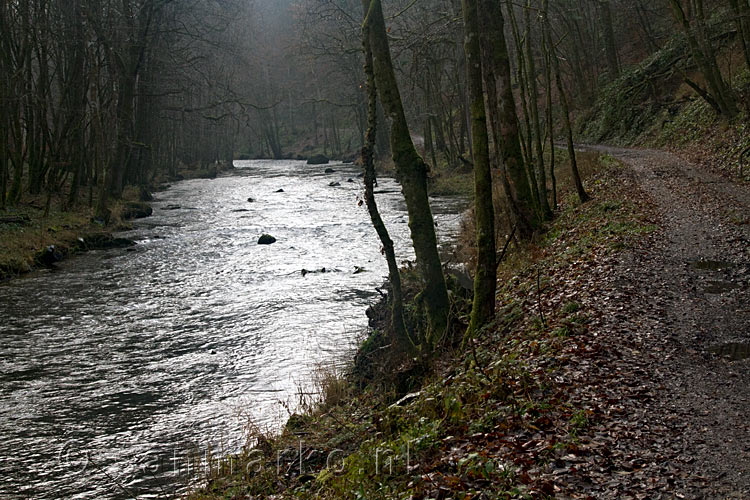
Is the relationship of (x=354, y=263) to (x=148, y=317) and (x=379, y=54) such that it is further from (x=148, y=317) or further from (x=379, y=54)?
(x=379, y=54)

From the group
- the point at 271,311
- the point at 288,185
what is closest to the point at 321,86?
the point at 288,185

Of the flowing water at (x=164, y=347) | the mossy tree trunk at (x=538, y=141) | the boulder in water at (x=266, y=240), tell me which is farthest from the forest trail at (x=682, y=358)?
the boulder in water at (x=266, y=240)

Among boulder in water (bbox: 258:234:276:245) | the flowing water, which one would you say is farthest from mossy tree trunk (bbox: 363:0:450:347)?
boulder in water (bbox: 258:234:276:245)

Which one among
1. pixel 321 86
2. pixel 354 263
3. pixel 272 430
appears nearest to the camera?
pixel 272 430

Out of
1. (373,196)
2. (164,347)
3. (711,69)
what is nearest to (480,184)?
(373,196)

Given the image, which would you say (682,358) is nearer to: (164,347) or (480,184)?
(480,184)

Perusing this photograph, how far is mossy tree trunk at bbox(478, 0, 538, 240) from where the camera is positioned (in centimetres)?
1300

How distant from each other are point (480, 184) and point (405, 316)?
3136mm

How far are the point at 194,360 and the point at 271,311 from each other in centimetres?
334

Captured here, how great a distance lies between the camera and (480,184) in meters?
9.31

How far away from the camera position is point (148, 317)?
14641 millimetres

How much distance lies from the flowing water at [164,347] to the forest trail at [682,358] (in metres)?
4.56

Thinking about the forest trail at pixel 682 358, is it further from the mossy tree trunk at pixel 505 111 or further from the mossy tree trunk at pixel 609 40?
the mossy tree trunk at pixel 609 40

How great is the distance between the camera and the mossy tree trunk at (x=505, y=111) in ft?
42.7
